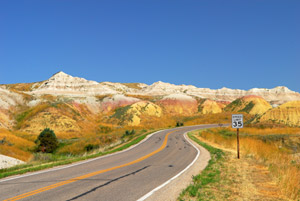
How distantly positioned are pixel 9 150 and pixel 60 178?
24302 millimetres

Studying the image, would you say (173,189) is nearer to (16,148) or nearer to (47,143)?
(16,148)

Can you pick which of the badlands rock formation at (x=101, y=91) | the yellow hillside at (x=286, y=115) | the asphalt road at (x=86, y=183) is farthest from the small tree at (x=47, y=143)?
the badlands rock formation at (x=101, y=91)

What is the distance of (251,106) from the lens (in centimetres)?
8800

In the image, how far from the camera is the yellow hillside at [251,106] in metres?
85.2

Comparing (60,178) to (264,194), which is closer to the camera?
(264,194)

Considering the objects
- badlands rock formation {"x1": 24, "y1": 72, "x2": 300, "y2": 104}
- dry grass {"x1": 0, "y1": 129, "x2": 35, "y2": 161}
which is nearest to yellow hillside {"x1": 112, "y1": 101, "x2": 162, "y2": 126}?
badlands rock formation {"x1": 24, "y1": 72, "x2": 300, "y2": 104}

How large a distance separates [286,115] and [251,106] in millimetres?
43925

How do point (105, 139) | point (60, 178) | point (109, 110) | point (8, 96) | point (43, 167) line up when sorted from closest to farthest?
point (60, 178), point (43, 167), point (105, 139), point (8, 96), point (109, 110)

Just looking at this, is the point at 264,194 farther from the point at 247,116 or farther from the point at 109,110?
the point at 109,110

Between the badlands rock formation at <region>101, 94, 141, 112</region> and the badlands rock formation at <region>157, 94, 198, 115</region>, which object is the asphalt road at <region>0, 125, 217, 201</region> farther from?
the badlands rock formation at <region>101, 94, 141, 112</region>

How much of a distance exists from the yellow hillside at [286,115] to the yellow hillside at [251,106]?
37.1m

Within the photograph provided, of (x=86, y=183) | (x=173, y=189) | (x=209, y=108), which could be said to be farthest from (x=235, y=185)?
(x=209, y=108)

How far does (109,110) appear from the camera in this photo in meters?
93.6

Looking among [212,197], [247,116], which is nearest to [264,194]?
[212,197]
